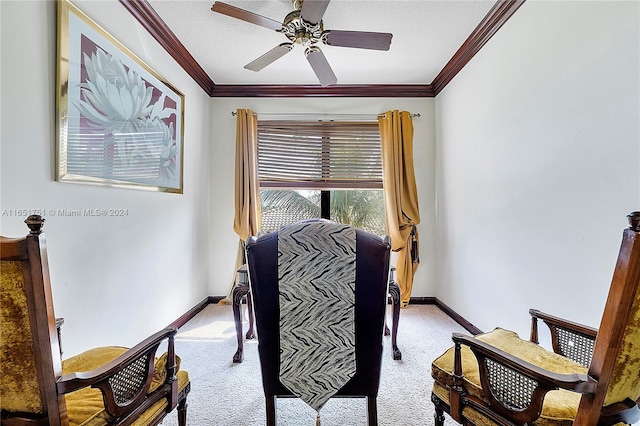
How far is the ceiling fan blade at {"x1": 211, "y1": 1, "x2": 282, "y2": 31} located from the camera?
175 centimetres

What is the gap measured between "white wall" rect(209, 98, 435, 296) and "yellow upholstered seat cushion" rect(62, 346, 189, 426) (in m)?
2.20

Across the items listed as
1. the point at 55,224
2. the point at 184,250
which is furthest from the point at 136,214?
the point at 184,250

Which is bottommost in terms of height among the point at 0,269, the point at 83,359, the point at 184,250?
the point at 83,359

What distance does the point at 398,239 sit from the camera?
3.39 meters

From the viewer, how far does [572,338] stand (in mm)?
1298

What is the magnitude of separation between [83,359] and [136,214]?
1097 millimetres

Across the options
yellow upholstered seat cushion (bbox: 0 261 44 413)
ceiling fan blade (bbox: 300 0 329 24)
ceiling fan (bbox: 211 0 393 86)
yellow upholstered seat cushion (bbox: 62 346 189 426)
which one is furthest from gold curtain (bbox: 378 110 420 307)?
yellow upholstered seat cushion (bbox: 0 261 44 413)

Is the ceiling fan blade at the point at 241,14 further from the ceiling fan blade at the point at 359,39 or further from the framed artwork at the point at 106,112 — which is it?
the framed artwork at the point at 106,112

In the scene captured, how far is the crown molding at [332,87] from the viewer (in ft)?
7.11

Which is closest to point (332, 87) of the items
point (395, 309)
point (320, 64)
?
point (320, 64)

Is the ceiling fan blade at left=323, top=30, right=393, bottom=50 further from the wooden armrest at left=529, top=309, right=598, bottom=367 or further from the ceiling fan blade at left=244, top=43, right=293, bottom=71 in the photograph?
the wooden armrest at left=529, top=309, right=598, bottom=367

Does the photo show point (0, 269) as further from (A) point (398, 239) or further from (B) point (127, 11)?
(A) point (398, 239)

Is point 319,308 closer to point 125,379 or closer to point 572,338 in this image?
point 125,379

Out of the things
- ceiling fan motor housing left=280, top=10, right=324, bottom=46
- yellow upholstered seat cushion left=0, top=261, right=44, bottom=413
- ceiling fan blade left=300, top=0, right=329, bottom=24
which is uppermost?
ceiling fan motor housing left=280, top=10, right=324, bottom=46
